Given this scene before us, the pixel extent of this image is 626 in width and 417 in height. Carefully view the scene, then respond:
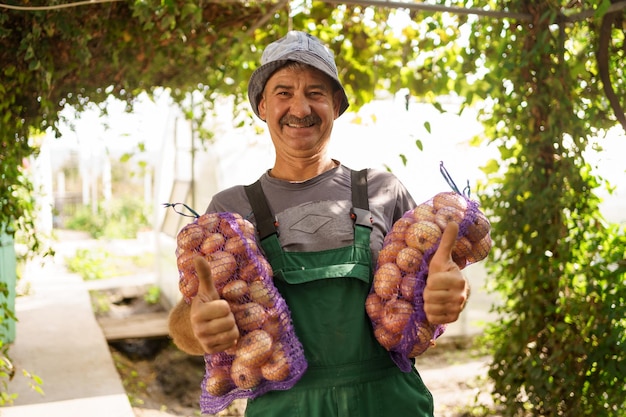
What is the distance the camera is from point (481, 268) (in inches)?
305

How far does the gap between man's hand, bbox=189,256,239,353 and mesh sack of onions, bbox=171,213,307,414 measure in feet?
0.35

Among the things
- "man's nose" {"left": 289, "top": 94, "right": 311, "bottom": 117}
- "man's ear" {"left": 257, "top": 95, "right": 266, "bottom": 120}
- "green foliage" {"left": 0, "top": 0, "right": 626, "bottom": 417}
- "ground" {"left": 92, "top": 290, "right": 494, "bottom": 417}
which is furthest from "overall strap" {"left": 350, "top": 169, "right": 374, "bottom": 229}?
"ground" {"left": 92, "top": 290, "right": 494, "bottom": 417}

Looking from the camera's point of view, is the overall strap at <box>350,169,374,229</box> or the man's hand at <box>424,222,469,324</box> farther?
the overall strap at <box>350,169,374,229</box>

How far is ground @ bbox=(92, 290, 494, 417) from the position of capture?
227 inches

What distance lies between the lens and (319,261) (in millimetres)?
2010

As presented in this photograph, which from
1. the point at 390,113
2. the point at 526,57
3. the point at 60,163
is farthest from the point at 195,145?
the point at 60,163

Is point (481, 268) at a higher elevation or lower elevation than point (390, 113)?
lower

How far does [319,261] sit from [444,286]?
0.42m

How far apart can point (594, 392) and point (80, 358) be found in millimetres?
4421

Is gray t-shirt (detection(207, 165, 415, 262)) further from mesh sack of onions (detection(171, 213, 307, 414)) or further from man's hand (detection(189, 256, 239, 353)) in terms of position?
man's hand (detection(189, 256, 239, 353))

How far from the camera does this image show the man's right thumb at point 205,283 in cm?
170

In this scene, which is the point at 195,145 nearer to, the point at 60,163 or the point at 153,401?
the point at 153,401

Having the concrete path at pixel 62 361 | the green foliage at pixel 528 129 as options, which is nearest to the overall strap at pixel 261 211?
the green foliage at pixel 528 129

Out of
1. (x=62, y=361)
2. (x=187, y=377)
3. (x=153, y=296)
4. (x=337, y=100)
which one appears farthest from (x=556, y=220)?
(x=153, y=296)
